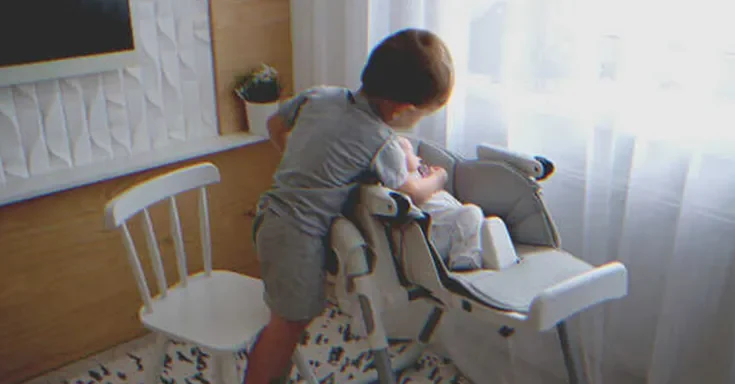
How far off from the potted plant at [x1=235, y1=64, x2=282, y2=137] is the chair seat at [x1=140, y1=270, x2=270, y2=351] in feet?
2.34

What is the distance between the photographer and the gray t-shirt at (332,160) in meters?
1.45

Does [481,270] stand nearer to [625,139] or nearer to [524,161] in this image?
[524,161]

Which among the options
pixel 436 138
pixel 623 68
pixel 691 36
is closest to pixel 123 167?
pixel 436 138

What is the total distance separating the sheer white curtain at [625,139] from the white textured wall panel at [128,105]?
69 centimetres

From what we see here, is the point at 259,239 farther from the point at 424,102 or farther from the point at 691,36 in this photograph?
the point at 691,36

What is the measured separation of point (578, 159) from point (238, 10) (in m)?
1.24

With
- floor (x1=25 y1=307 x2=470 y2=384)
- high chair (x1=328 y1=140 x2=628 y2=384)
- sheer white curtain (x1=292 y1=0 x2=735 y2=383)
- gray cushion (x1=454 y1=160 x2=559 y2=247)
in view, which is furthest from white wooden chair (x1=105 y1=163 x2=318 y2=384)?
sheer white curtain (x1=292 y1=0 x2=735 y2=383)

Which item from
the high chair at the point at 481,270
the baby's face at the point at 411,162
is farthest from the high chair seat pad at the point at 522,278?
the baby's face at the point at 411,162

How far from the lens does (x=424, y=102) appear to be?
1408mm

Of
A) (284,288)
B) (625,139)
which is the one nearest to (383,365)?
(284,288)

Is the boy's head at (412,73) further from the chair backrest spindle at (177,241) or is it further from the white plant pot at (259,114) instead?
the white plant pot at (259,114)

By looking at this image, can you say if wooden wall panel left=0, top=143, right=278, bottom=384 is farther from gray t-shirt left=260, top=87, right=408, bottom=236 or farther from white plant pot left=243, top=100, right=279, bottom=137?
gray t-shirt left=260, top=87, right=408, bottom=236

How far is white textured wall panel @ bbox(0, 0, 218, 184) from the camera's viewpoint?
6.46ft

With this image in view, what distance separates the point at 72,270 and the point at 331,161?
3.68 feet
